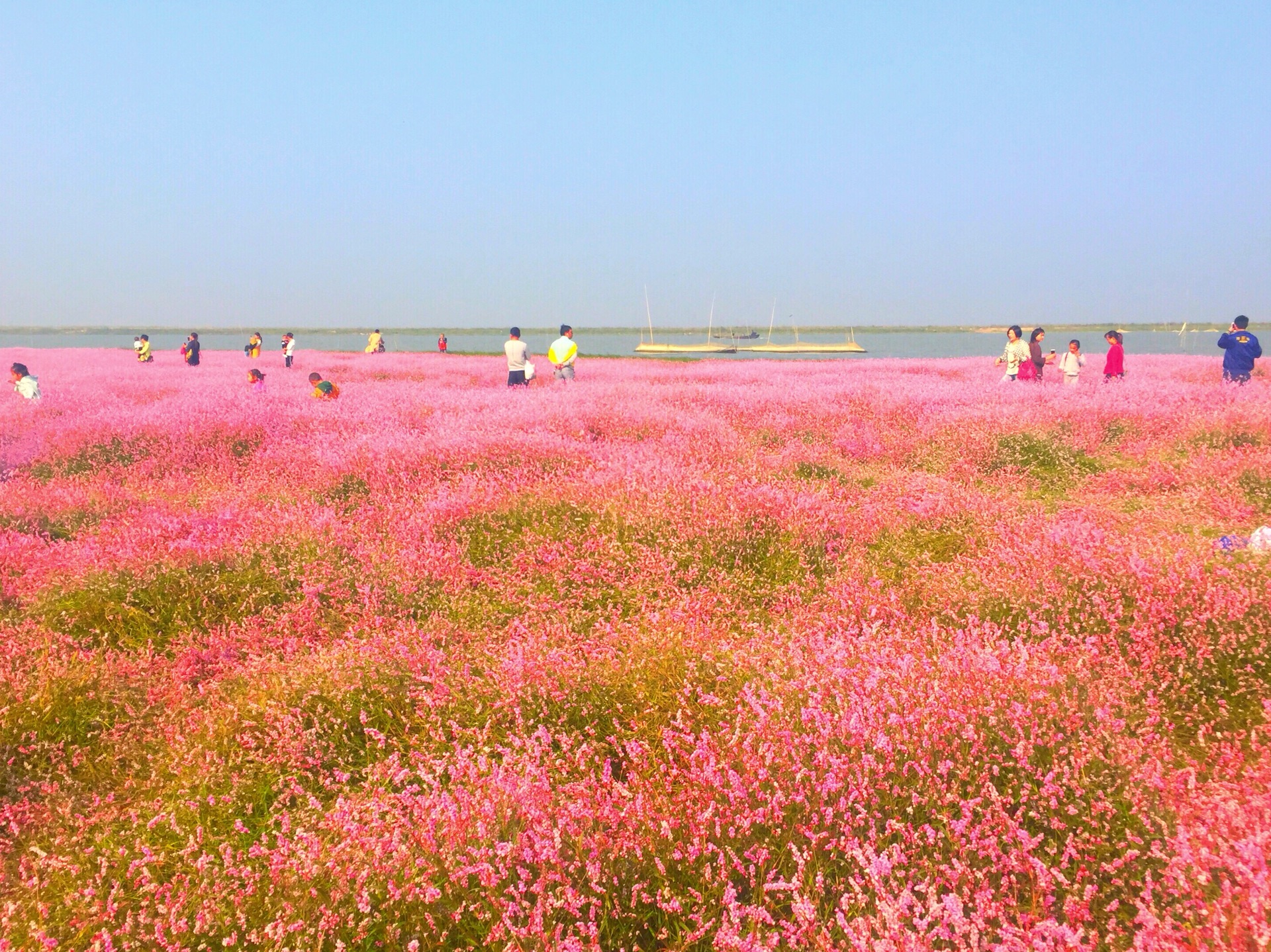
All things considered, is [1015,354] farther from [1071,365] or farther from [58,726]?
[58,726]

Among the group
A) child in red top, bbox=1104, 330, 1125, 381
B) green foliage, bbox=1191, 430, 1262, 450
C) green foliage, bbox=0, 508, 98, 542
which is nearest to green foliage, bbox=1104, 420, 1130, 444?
green foliage, bbox=1191, 430, 1262, 450

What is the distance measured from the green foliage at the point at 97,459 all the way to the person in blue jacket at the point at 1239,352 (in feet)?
66.3

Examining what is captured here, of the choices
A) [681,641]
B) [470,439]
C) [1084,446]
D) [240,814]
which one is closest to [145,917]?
[240,814]

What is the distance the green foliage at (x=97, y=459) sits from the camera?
30.2ft

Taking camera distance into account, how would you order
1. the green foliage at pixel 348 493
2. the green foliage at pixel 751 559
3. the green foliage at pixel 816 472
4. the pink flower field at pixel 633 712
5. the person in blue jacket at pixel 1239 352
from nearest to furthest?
the pink flower field at pixel 633 712
the green foliage at pixel 751 559
the green foliage at pixel 348 493
the green foliage at pixel 816 472
the person in blue jacket at pixel 1239 352

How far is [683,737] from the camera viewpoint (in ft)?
9.32

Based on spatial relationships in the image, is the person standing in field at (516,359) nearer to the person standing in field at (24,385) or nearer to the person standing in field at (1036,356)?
the person standing in field at (24,385)

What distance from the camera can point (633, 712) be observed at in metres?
3.30

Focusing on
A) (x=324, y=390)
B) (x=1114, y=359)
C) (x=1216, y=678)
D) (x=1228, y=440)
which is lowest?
(x=1216, y=678)

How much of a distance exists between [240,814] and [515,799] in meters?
1.45

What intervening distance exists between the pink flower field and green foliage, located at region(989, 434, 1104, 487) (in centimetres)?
112

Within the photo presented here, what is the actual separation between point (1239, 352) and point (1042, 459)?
33.1 feet

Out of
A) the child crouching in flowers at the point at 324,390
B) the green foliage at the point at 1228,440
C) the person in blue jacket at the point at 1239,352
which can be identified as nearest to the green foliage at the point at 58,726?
the child crouching in flowers at the point at 324,390

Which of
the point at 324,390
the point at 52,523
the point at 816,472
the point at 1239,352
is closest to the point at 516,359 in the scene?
the point at 324,390
